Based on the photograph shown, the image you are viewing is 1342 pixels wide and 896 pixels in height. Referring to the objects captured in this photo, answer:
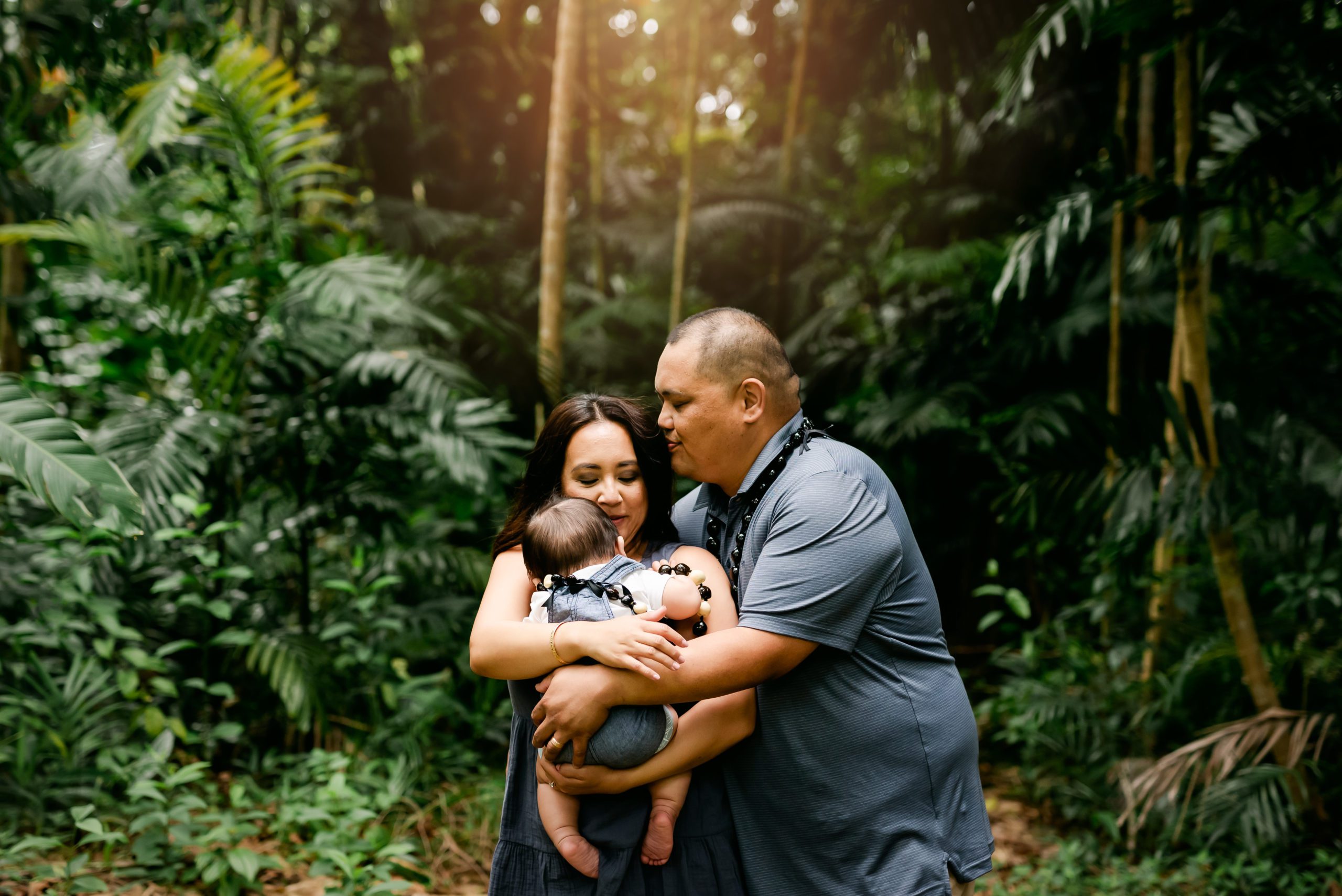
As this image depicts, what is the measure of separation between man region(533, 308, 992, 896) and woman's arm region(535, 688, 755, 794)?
40mm

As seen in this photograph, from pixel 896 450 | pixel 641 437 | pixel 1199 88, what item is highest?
pixel 1199 88

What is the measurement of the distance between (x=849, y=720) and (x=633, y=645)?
1.52ft

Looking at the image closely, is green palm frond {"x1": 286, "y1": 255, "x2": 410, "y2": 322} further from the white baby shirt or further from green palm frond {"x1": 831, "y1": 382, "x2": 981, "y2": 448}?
green palm frond {"x1": 831, "y1": 382, "x2": 981, "y2": 448}

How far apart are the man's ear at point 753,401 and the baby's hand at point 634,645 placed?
52cm

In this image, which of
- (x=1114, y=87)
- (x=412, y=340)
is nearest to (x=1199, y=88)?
(x=1114, y=87)

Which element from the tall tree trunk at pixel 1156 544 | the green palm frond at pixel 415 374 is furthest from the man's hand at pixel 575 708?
the tall tree trunk at pixel 1156 544

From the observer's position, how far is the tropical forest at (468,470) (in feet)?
9.48

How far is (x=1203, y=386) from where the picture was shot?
10.2 ft

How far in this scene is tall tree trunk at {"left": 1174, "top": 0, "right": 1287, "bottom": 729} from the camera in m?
3.05

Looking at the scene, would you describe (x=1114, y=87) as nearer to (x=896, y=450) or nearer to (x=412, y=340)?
(x=896, y=450)

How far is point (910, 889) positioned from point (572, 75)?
3.92 meters

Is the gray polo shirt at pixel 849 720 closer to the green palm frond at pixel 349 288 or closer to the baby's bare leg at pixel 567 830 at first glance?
the baby's bare leg at pixel 567 830

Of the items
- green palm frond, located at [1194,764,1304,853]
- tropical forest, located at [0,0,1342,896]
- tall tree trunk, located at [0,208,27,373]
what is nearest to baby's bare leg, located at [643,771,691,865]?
tropical forest, located at [0,0,1342,896]

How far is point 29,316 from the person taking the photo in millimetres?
4539
